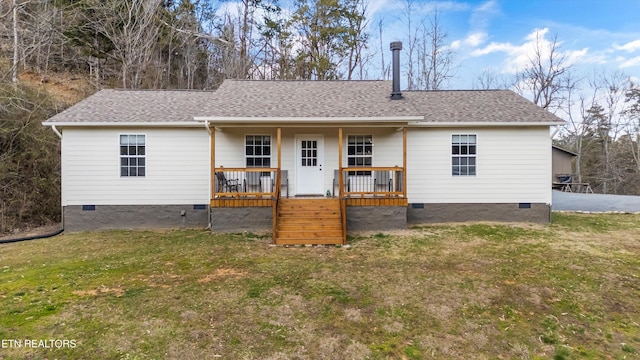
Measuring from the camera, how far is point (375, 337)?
3.43 metres

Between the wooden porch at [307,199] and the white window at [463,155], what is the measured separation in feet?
A: 6.03

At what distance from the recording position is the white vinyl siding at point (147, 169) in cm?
891

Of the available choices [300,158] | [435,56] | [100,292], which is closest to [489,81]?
[435,56]

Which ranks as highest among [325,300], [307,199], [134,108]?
[134,108]

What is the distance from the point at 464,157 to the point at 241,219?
6703 millimetres

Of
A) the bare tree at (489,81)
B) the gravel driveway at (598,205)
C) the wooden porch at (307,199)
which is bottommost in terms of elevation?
the gravel driveway at (598,205)

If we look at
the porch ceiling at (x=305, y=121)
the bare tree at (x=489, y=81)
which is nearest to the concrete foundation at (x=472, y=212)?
the porch ceiling at (x=305, y=121)

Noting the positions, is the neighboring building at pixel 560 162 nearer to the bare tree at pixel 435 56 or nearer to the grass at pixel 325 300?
the bare tree at pixel 435 56

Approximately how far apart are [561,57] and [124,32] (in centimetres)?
2835

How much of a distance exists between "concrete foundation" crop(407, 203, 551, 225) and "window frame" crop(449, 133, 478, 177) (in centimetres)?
99

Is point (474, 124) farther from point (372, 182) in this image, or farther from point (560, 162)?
point (560, 162)

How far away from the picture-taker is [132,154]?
29.8 ft

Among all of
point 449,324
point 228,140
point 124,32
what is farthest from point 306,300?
point 124,32

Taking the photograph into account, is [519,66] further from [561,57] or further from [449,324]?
[449,324]
